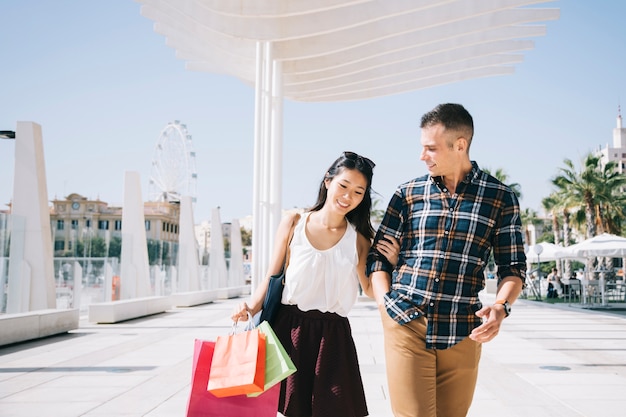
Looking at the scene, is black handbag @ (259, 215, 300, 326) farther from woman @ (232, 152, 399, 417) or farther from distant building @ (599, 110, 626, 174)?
distant building @ (599, 110, 626, 174)

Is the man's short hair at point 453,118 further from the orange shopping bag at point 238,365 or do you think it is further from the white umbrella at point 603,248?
the white umbrella at point 603,248

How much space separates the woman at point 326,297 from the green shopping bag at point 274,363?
9.0 inches

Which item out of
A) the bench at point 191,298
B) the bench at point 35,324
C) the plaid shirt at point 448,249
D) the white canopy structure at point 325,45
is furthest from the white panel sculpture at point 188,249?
the plaid shirt at point 448,249

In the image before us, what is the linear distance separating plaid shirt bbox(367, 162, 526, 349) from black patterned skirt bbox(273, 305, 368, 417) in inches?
15.8

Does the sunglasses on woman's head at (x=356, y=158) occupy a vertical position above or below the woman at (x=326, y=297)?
above

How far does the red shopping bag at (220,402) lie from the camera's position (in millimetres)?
Answer: 2658

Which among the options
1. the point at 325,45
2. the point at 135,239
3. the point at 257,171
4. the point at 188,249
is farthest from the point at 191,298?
the point at 325,45

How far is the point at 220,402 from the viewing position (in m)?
2.68

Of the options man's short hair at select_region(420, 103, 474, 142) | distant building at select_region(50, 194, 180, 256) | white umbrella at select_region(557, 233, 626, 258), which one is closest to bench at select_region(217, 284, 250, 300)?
distant building at select_region(50, 194, 180, 256)

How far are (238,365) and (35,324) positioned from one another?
30.9 feet

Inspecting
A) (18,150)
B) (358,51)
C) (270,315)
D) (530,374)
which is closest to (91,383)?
(270,315)

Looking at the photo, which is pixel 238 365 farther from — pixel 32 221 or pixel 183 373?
pixel 32 221

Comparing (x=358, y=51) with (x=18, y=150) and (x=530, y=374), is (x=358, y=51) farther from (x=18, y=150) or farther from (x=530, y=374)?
(x=530, y=374)

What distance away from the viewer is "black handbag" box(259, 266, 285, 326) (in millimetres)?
2951
